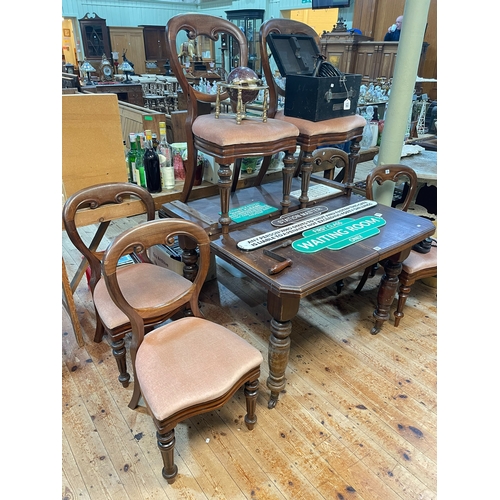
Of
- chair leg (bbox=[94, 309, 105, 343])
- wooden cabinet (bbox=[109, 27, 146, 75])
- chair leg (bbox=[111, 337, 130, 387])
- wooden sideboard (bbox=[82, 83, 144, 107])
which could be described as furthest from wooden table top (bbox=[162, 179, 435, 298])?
wooden cabinet (bbox=[109, 27, 146, 75])

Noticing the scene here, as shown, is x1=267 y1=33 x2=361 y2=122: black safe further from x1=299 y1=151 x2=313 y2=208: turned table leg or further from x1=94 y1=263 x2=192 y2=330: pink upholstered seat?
x1=94 y1=263 x2=192 y2=330: pink upholstered seat

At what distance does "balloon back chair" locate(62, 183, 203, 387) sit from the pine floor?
281 millimetres

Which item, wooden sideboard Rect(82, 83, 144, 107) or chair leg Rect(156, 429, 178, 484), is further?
wooden sideboard Rect(82, 83, 144, 107)

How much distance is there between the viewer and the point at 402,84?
2.21 m

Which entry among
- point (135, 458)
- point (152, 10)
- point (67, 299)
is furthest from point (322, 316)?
point (152, 10)

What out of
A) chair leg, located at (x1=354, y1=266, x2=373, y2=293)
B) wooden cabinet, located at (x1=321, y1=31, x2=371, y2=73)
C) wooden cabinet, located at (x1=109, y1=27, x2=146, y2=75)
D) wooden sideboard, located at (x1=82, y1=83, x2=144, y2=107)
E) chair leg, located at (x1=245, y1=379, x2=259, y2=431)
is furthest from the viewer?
wooden cabinet, located at (x1=109, y1=27, x2=146, y2=75)

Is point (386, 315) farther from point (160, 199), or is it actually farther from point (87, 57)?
point (87, 57)

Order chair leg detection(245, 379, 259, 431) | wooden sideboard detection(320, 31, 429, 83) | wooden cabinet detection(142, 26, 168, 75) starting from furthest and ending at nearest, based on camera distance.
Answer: wooden cabinet detection(142, 26, 168, 75) < wooden sideboard detection(320, 31, 429, 83) < chair leg detection(245, 379, 259, 431)

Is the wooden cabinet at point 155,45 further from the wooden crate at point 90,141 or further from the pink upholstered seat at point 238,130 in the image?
the pink upholstered seat at point 238,130

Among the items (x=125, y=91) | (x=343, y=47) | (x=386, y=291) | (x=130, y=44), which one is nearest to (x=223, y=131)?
(x=386, y=291)

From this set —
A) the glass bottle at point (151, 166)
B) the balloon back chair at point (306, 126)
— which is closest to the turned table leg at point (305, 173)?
the balloon back chair at point (306, 126)

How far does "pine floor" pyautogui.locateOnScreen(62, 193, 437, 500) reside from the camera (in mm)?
1441

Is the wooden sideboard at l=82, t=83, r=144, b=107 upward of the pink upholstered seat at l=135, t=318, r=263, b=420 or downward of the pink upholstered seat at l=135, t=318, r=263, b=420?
upward

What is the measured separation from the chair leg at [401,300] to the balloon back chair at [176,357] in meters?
1.17
